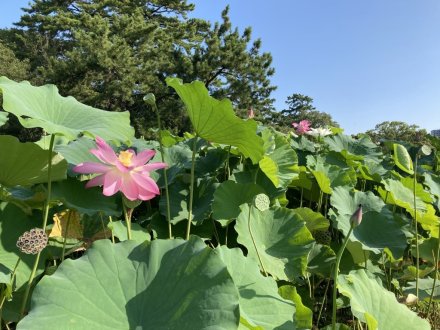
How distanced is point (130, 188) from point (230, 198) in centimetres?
51

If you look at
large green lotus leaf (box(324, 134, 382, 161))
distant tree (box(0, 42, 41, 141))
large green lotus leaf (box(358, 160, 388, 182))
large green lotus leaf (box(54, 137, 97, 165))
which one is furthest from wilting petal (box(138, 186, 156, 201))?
distant tree (box(0, 42, 41, 141))

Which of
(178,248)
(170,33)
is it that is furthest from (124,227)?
(170,33)

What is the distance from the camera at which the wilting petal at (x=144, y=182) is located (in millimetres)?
715

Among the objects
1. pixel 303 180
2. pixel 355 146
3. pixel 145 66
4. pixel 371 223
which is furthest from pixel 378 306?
pixel 145 66

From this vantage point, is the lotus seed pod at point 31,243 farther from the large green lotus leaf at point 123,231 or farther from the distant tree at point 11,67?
the distant tree at point 11,67

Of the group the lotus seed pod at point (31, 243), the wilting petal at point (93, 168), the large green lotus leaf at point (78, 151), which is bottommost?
the lotus seed pod at point (31, 243)

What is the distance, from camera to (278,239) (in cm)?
112

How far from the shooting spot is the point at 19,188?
108 centimetres

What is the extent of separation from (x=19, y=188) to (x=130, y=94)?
38.5ft

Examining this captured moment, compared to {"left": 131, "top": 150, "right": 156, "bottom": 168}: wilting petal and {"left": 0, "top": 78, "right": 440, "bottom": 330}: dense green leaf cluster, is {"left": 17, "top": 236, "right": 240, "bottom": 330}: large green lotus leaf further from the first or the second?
{"left": 131, "top": 150, "right": 156, "bottom": 168}: wilting petal

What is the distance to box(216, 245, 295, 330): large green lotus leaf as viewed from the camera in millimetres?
697

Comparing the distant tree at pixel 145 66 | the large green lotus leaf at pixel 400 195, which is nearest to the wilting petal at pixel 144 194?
the large green lotus leaf at pixel 400 195

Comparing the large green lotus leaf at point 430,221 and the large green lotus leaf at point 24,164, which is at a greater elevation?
the large green lotus leaf at point 430,221

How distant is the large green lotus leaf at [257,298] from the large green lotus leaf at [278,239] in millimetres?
245
